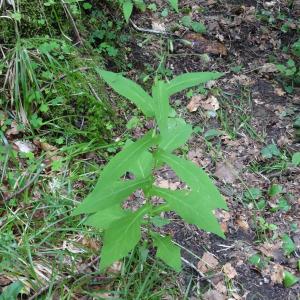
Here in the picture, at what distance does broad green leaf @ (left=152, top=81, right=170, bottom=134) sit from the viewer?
205cm

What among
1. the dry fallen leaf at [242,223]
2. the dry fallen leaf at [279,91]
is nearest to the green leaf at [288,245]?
the dry fallen leaf at [242,223]

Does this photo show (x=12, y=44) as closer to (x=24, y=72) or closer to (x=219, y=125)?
(x=24, y=72)

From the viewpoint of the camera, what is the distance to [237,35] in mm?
4957

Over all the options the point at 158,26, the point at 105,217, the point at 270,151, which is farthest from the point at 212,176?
the point at 158,26

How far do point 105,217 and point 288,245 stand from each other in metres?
1.44

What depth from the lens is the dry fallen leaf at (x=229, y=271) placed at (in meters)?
3.00

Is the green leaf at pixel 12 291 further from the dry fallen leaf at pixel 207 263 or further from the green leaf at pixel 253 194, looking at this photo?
the green leaf at pixel 253 194

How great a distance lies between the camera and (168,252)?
2.56 m

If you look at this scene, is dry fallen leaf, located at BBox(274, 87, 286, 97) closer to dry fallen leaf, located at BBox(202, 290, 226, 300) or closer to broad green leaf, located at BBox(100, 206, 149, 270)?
dry fallen leaf, located at BBox(202, 290, 226, 300)

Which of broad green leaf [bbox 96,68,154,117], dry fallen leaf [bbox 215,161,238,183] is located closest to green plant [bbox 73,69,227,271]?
broad green leaf [bbox 96,68,154,117]

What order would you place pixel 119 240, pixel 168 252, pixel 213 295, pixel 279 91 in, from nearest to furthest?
pixel 119 240
pixel 168 252
pixel 213 295
pixel 279 91

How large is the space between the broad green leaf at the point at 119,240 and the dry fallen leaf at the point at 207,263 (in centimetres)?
85

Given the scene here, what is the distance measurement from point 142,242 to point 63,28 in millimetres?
2022

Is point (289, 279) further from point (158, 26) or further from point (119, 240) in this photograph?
point (158, 26)
